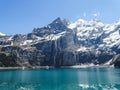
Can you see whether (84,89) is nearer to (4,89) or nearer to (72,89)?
(72,89)

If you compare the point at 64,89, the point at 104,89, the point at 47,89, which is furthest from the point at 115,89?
the point at 47,89

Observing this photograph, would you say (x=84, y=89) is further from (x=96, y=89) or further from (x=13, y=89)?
(x=13, y=89)

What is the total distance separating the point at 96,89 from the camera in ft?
294

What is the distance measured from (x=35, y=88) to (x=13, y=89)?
868cm

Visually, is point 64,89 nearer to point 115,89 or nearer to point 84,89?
point 84,89

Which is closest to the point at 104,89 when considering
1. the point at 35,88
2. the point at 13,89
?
the point at 35,88

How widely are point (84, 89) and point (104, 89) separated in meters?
7.34

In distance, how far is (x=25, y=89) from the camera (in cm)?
8938

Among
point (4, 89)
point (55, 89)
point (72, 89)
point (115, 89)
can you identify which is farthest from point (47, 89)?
point (115, 89)

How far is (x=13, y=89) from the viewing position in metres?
89.2

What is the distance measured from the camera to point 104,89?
89.5m

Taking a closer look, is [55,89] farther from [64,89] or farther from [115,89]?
[115,89]

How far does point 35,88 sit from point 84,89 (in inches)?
732

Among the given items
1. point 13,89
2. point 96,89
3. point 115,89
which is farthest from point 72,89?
point 13,89
